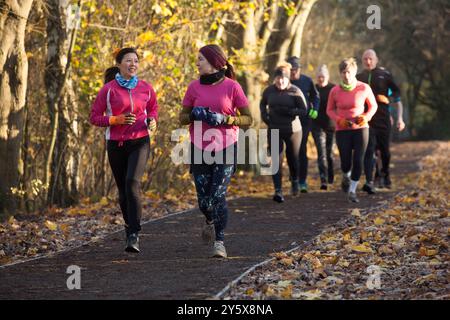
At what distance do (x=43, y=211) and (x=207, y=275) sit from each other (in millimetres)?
6507

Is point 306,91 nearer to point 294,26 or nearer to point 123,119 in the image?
point 294,26

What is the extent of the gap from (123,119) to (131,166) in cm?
50

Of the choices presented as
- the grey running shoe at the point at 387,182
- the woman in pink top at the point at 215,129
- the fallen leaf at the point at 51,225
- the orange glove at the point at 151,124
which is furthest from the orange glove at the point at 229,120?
the grey running shoe at the point at 387,182

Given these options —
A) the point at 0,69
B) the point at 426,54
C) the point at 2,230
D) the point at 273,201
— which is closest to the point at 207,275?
the point at 2,230

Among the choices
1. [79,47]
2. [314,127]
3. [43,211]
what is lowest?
[43,211]

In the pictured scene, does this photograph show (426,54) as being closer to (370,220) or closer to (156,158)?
(156,158)

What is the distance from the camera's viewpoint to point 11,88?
13.7m

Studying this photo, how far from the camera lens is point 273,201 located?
51.4 ft

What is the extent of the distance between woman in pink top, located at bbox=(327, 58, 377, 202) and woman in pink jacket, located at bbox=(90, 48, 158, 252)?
5227mm

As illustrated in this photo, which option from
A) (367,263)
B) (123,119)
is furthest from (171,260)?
(367,263)

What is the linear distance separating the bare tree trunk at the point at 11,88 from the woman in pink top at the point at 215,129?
14.4 ft

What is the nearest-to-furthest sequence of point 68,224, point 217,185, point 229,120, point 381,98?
point 229,120, point 217,185, point 68,224, point 381,98

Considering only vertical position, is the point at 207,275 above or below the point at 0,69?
below

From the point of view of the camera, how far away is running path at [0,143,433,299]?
8125 millimetres
